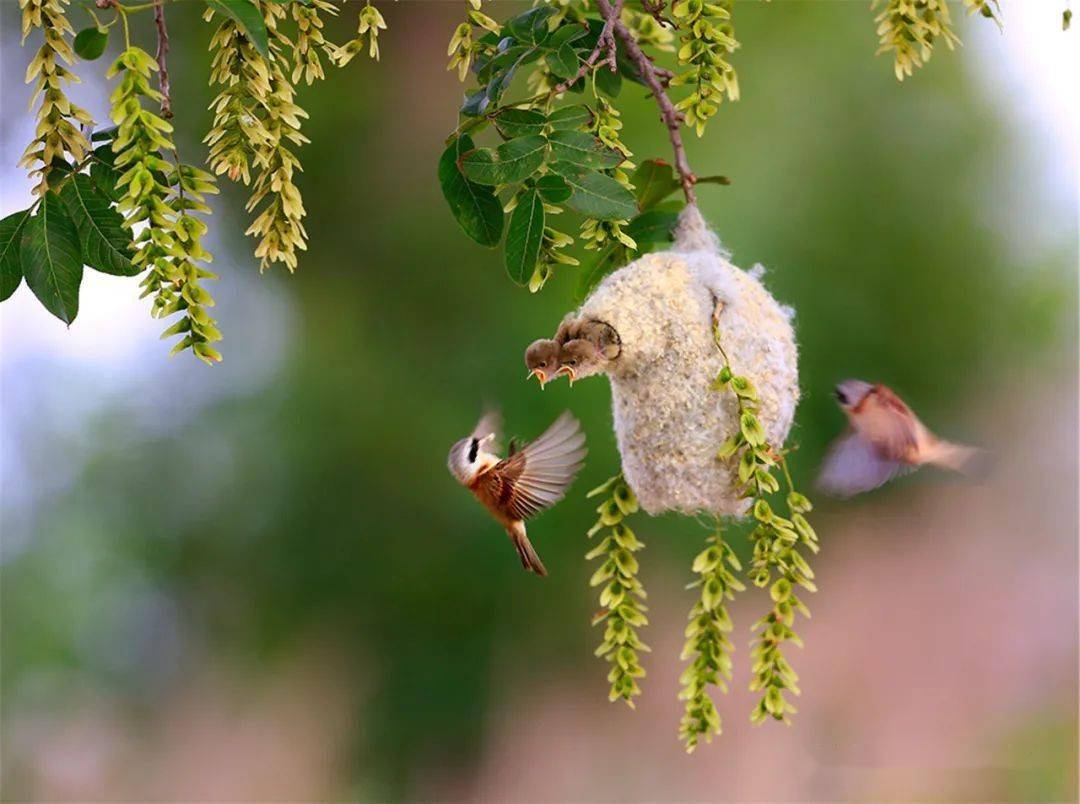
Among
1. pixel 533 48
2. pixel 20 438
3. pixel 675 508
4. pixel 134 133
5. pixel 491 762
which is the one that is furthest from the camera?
pixel 491 762

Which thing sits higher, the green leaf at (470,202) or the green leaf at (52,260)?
the green leaf at (470,202)

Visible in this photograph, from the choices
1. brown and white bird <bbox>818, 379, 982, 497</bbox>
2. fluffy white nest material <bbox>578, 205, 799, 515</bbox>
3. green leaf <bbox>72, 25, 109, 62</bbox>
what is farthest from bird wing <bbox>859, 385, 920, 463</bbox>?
green leaf <bbox>72, 25, 109, 62</bbox>

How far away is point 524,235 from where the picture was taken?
0.91 metres

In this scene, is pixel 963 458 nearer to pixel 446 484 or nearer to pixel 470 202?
pixel 470 202

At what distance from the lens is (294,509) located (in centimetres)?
327

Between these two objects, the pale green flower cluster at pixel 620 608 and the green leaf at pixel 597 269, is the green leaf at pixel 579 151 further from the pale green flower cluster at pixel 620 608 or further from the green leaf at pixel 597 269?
the pale green flower cluster at pixel 620 608

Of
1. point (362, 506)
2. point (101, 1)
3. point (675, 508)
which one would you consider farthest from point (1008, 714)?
point (101, 1)

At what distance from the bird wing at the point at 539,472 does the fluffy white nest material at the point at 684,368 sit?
6cm

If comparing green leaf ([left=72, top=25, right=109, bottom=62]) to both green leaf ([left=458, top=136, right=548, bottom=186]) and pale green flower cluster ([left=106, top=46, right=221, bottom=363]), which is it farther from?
green leaf ([left=458, top=136, right=548, bottom=186])

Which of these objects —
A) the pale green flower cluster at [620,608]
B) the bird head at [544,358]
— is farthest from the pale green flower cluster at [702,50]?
the pale green flower cluster at [620,608]

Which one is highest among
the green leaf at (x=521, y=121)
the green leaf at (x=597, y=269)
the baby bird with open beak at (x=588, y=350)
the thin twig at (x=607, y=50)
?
the thin twig at (x=607, y=50)

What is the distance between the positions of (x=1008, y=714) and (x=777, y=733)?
781 millimetres

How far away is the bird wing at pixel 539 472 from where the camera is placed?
103 cm

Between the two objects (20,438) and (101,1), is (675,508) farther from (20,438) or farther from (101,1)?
(20,438)
